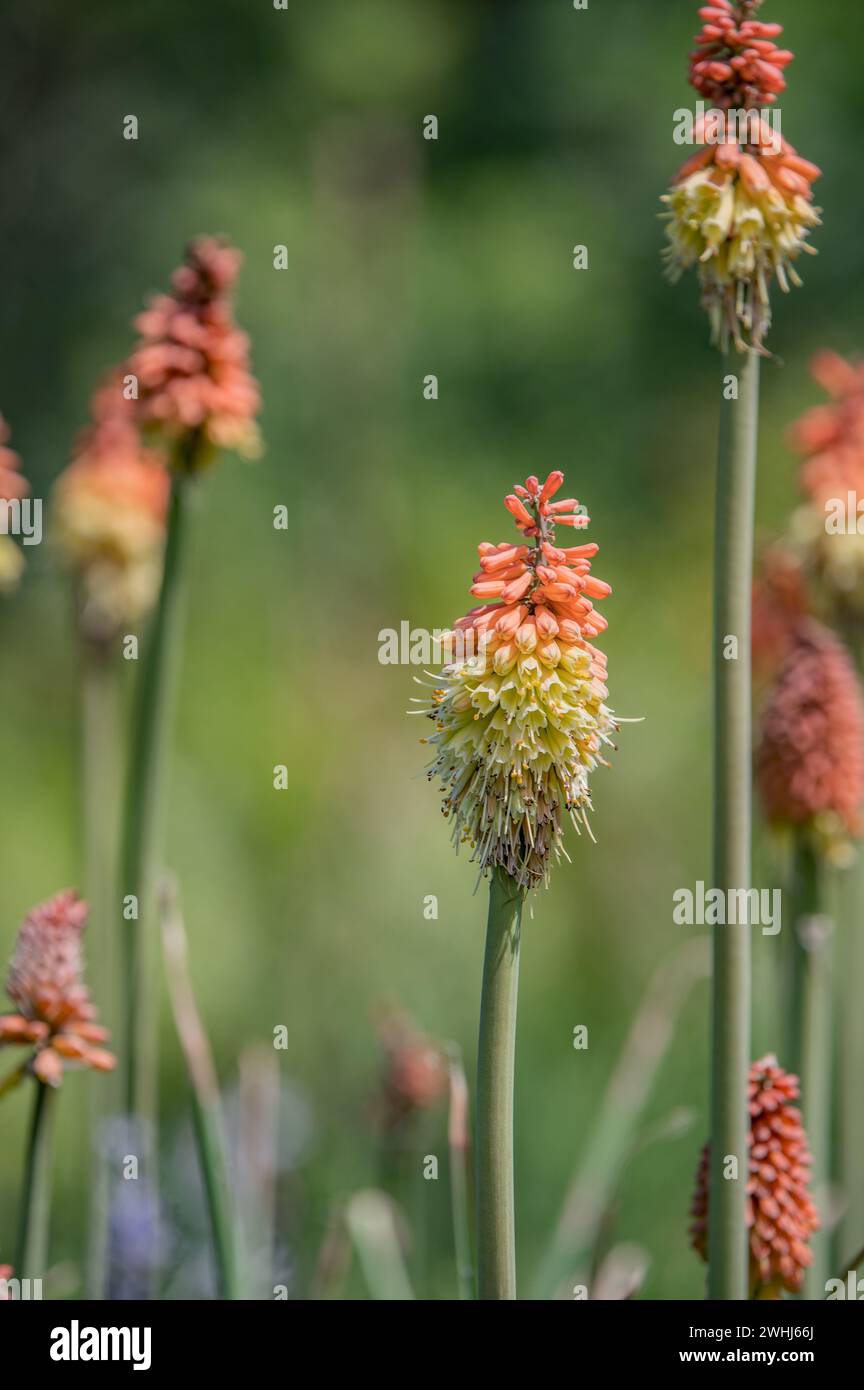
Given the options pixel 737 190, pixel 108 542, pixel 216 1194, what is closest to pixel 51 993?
pixel 216 1194

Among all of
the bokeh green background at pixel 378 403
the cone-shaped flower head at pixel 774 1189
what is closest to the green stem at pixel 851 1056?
the cone-shaped flower head at pixel 774 1189

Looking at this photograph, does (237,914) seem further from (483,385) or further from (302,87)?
(302,87)

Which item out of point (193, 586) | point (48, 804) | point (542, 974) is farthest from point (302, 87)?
point (542, 974)

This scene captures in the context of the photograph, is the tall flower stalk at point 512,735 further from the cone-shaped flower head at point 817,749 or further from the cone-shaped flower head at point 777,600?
the cone-shaped flower head at point 777,600

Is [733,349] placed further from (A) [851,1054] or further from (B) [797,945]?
(A) [851,1054]

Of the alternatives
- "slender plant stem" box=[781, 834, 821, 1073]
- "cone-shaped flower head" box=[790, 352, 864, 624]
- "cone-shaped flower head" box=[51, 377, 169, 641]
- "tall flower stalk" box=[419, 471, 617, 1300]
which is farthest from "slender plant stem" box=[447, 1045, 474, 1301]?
"cone-shaped flower head" box=[51, 377, 169, 641]
